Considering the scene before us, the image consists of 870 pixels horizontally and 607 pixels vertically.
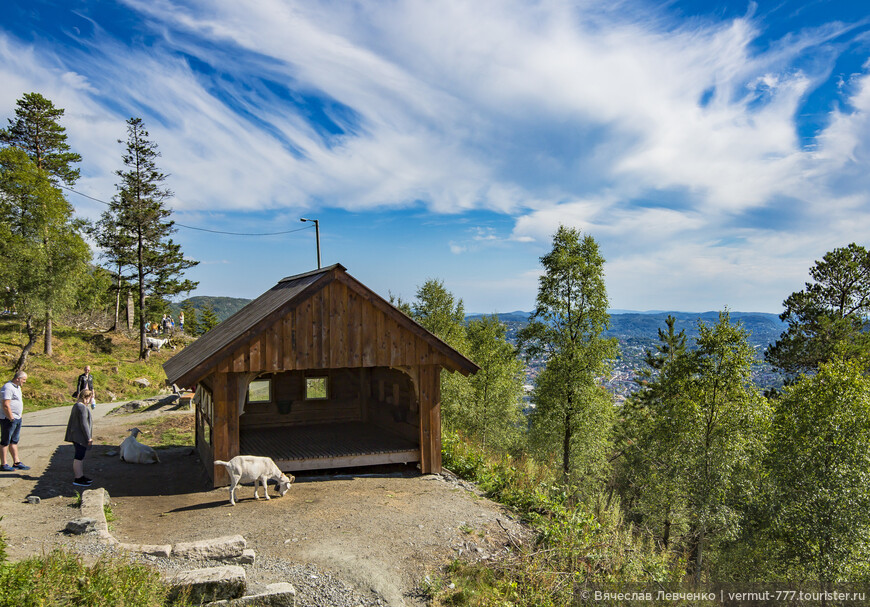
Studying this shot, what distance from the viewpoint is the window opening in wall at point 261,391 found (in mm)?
15820

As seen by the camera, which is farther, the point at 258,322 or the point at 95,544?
the point at 258,322

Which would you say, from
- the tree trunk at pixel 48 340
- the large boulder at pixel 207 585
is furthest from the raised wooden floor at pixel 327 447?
the tree trunk at pixel 48 340

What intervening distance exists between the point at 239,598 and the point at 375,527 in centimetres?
307

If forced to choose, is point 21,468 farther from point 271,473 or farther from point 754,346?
point 754,346

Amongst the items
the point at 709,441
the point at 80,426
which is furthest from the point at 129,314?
the point at 709,441

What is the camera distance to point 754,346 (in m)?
21.3

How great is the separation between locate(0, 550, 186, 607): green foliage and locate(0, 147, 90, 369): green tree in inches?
1050

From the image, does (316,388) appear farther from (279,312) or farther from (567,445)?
(567,445)

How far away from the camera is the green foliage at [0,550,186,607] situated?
520 centimetres

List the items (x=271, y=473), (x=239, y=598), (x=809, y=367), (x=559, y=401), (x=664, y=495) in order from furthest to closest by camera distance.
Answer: (x=809, y=367), (x=559, y=401), (x=664, y=495), (x=271, y=473), (x=239, y=598)

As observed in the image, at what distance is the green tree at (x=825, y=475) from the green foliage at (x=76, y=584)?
2283cm

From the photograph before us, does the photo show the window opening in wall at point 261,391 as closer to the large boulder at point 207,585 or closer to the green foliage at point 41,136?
the large boulder at point 207,585

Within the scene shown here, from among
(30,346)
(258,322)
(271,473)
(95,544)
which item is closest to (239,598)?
(95,544)

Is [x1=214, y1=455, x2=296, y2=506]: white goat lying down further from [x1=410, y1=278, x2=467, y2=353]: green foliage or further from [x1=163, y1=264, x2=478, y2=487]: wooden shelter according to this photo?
[x1=410, y1=278, x2=467, y2=353]: green foliage
